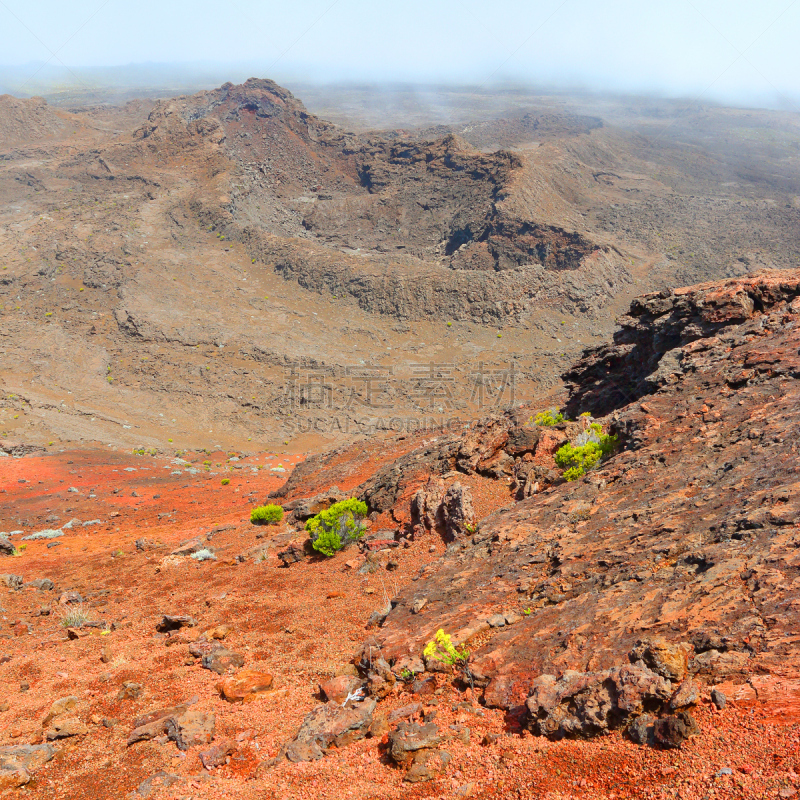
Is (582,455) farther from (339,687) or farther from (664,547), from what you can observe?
(339,687)

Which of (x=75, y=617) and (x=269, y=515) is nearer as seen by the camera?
(x=75, y=617)

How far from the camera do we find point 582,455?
10.0 meters

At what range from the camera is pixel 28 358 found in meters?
31.0

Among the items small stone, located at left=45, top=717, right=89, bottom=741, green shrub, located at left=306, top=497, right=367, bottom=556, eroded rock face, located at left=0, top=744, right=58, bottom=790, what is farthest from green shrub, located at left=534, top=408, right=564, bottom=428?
eroded rock face, located at left=0, top=744, right=58, bottom=790

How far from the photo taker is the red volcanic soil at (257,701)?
12.3 feet

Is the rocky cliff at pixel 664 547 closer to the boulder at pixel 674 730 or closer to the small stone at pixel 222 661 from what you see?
the boulder at pixel 674 730

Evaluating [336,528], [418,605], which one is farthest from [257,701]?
[336,528]

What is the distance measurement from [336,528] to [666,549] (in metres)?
6.61

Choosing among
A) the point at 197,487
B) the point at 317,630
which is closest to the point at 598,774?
the point at 317,630

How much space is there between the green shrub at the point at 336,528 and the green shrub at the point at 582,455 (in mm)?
4107

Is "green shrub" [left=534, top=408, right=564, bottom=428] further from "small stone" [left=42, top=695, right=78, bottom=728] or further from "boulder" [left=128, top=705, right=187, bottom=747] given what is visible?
"small stone" [left=42, top=695, right=78, bottom=728]

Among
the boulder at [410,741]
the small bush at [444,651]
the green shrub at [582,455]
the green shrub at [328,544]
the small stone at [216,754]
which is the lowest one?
the green shrub at [328,544]

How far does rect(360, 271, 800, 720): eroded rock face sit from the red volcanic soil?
61 cm

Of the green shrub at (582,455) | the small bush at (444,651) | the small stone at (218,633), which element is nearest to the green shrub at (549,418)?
the green shrub at (582,455)
